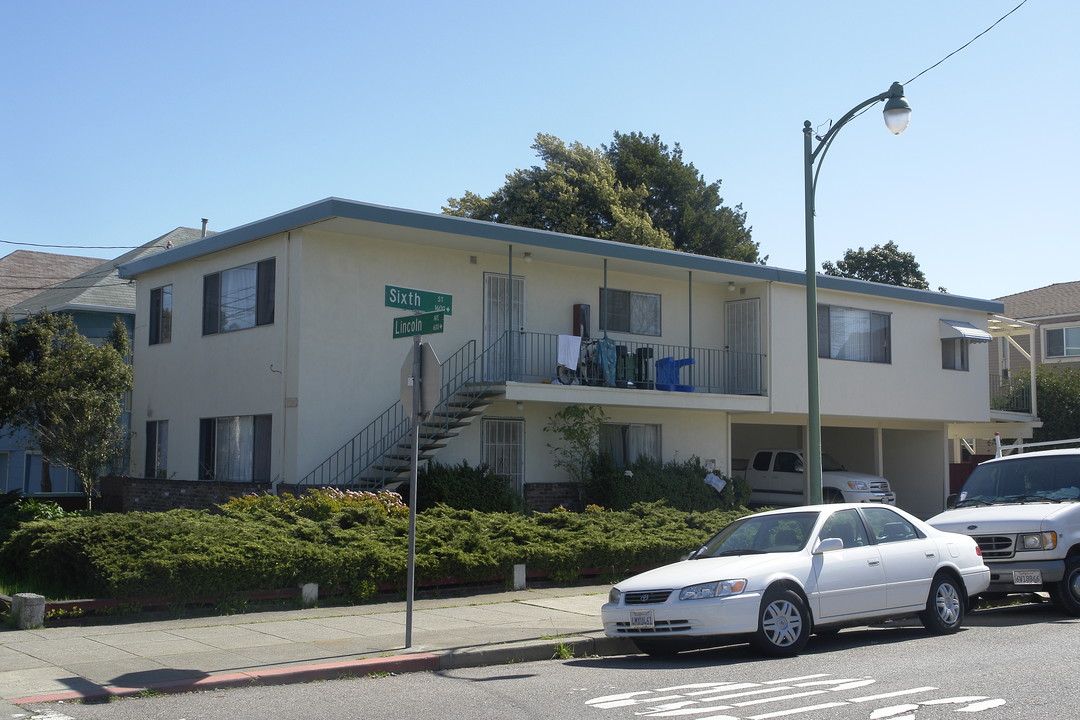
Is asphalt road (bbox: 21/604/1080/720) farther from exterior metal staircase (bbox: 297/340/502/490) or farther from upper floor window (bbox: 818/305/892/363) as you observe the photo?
upper floor window (bbox: 818/305/892/363)

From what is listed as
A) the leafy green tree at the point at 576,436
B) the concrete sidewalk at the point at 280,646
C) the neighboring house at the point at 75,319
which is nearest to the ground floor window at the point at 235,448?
the leafy green tree at the point at 576,436

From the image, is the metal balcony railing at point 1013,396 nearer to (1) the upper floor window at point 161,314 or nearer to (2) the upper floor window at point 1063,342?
(2) the upper floor window at point 1063,342

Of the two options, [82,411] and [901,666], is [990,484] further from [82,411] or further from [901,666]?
[82,411]

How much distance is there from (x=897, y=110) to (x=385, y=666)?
30.9 ft

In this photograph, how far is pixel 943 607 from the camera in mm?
11305

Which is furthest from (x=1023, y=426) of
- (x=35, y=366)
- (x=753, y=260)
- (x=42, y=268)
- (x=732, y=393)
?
(x=42, y=268)

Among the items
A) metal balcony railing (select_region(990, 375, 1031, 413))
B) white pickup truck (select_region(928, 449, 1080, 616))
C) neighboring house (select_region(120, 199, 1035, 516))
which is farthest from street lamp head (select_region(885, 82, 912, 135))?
metal balcony railing (select_region(990, 375, 1031, 413))

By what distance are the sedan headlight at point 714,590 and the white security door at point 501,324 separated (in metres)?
11.3

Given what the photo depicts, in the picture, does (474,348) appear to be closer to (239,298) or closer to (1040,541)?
(239,298)

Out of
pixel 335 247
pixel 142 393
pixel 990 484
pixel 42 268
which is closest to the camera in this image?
pixel 990 484

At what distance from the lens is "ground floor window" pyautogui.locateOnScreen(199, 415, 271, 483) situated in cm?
2019

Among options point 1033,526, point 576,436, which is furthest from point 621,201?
point 1033,526

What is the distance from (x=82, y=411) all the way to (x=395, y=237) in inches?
296

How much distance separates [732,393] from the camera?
2489cm
